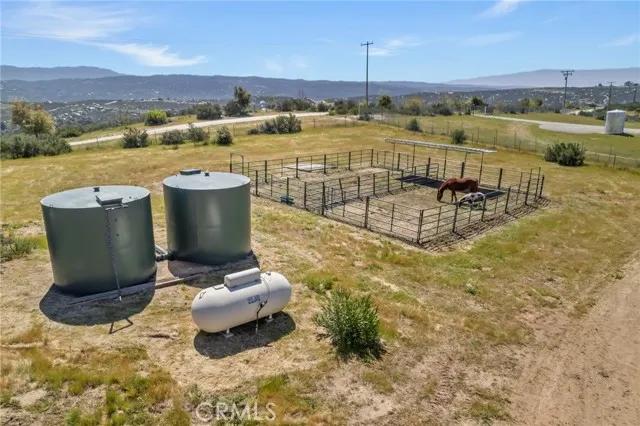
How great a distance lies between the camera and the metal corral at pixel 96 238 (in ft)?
33.9

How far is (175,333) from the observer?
31.3ft

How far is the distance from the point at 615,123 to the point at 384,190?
4332 cm

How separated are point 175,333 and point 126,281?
2650 mm

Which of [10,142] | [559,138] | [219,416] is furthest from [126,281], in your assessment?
[559,138]

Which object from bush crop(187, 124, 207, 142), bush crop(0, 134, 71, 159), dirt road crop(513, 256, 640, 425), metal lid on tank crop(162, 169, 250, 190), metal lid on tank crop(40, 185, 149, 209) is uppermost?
metal lid on tank crop(162, 169, 250, 190)

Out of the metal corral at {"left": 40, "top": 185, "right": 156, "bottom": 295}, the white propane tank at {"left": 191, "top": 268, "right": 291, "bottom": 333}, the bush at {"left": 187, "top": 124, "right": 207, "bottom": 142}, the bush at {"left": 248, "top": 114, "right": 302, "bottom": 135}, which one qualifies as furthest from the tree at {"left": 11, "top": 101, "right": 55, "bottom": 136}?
the white propane tank at {"left": 191, "top": 268, "right": 291, "bottom": 333}

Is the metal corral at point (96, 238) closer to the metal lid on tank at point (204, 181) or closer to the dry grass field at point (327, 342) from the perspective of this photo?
the dry grass field at point (327, 342)

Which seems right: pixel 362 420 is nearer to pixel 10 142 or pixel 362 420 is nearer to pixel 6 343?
pixel 6 343

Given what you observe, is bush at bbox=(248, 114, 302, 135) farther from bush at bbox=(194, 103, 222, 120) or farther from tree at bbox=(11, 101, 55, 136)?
bush at bbox=(194, 103, 222, 120)

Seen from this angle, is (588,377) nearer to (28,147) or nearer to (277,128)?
(28,147)

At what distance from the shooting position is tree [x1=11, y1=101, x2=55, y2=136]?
48500mm

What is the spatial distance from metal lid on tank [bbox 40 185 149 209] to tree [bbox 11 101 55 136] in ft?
146

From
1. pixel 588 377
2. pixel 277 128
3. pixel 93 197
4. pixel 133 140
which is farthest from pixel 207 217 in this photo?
pixel 277 128

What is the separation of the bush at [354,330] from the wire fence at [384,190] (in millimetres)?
6740
